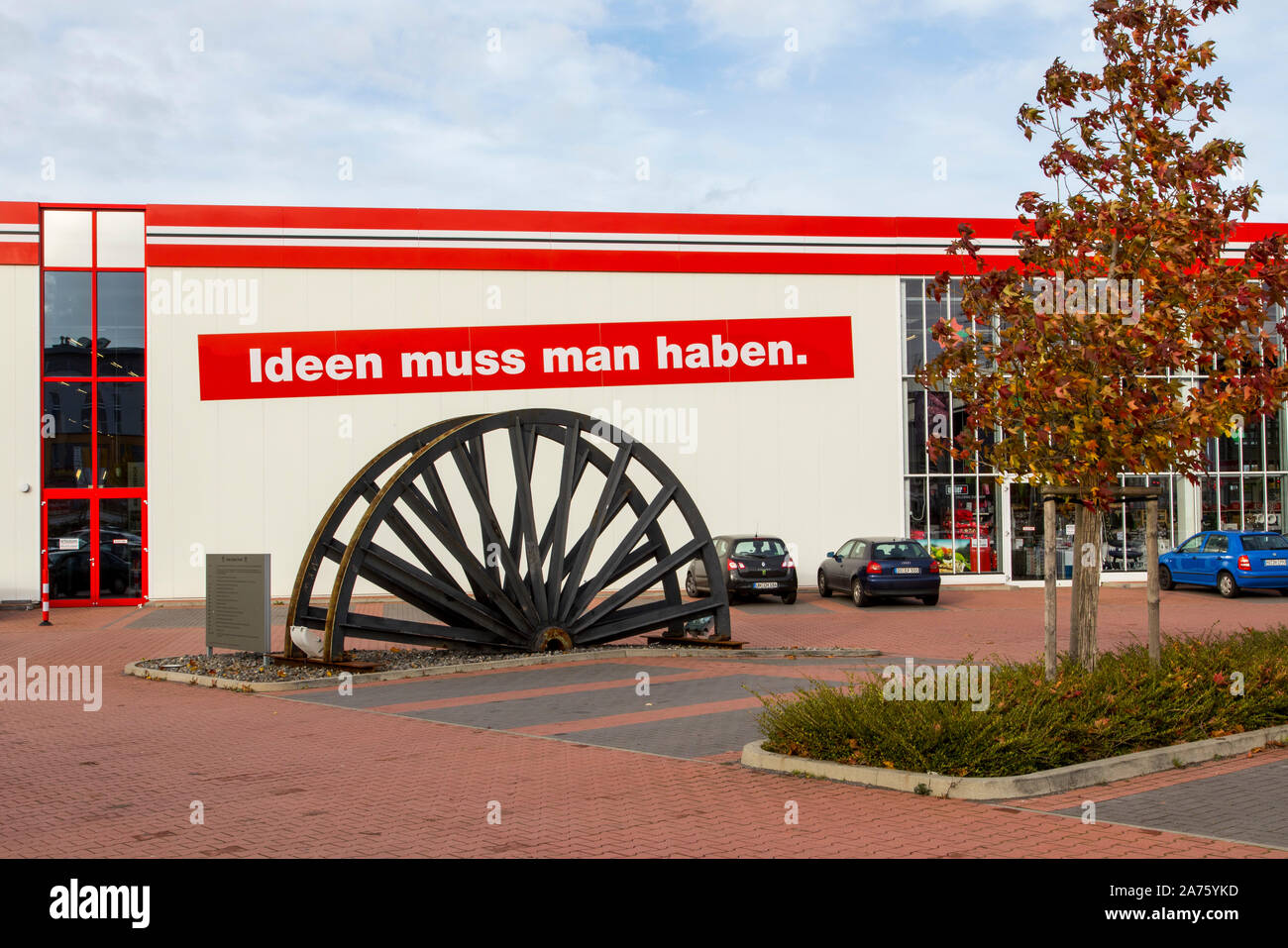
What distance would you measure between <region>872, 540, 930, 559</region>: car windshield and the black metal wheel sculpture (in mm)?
8139

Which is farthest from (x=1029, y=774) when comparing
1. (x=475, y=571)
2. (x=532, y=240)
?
(x=532, y=240)

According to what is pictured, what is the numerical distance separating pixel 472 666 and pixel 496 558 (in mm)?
2892

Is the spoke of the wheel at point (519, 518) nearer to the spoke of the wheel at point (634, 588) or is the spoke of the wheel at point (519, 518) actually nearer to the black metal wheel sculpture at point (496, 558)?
the black metal wheel sculpture at point (496, 558)

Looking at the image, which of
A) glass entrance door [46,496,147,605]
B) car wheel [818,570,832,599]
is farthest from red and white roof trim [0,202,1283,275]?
car wheel [818,570,832,599]

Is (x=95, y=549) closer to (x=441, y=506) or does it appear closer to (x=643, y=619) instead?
(x=441, y=506)

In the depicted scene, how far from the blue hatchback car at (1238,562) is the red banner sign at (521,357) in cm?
883

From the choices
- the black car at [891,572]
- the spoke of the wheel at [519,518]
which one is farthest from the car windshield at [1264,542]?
the spoke of the wheel at [519,518]

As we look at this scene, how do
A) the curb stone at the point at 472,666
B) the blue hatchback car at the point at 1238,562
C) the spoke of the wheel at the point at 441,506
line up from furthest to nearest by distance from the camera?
the blue hatchback car at the point at 1238,562
the spoke of the wheel at the point at 441,506
the curb stone at the point at 472,666

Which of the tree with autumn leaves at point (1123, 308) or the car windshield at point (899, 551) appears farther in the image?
the car windshield at point (899, 551)

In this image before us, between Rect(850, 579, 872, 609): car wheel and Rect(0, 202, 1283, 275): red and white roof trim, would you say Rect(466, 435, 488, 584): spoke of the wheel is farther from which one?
Rect(0, 202, 1283, 275): red and white roof trim

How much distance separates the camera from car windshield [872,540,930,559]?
25.8 m

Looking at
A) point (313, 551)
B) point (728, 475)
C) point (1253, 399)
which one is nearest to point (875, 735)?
point (1253, 399)

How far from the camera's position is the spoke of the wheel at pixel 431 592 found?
1590 cm

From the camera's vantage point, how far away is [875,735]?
8.71m
